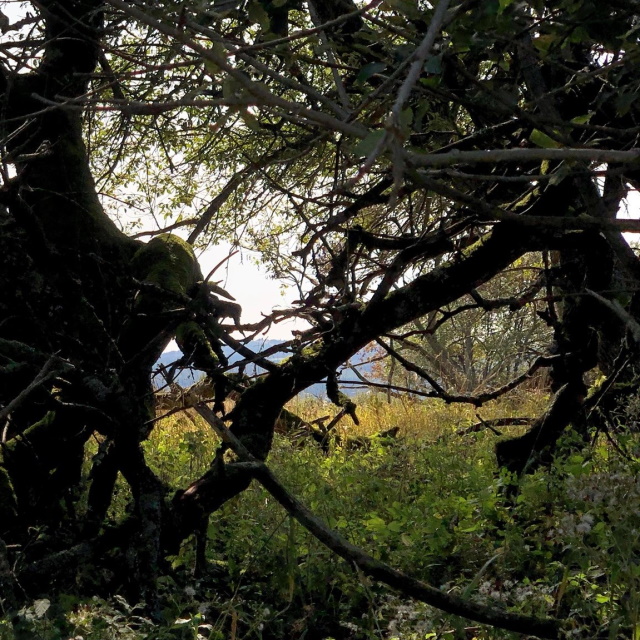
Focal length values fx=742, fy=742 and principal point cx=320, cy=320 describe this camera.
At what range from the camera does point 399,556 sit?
11.5 ft

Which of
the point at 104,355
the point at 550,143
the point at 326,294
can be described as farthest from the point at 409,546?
the point at 550,143

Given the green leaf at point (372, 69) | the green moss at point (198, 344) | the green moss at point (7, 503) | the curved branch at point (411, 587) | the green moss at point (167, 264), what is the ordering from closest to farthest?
the green leaf at point (372, 69)
the curved branch at point (411, 587)
the green moss at point (7, 503)
the green moss at point (198, 344)
the green moss at point (167, 264)

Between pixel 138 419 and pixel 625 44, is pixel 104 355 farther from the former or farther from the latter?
pixel 625 44

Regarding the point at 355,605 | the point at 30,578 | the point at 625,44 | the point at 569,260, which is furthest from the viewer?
the point at 569,260

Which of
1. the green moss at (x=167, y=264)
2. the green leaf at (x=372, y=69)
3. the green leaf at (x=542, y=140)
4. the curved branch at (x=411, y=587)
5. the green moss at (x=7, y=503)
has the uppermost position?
the green moss at (x=167, y=264)

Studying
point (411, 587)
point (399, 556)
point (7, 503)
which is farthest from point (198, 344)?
point (411, 587)

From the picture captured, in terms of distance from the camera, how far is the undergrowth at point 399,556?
255 cm

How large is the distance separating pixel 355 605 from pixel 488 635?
732 millimetres

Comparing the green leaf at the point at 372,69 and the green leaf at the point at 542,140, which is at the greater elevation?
the green leaf at the point at 372,69

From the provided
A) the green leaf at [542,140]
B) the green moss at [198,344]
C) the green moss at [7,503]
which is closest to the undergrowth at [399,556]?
the green moss at [7,503]

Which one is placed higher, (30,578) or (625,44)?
(625,44)

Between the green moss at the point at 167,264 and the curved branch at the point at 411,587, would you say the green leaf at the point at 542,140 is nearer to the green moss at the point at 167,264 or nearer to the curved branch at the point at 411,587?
the curved branch at the point at 411,587

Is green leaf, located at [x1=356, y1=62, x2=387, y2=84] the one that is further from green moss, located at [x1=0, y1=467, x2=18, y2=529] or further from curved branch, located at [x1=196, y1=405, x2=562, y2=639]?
green moss, located at [x1=0, y1=467, x2=18, y2=529]

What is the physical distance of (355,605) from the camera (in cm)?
317
